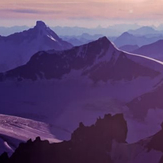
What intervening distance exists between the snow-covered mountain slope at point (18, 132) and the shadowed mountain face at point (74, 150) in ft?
117

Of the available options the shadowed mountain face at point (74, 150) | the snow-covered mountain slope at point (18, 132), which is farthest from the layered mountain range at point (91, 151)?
the snow-covered mountain slope at point (18, 132)

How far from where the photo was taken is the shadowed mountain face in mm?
82562

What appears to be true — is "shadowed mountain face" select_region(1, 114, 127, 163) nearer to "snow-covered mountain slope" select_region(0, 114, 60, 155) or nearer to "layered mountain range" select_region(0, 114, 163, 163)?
"layered mountain range" select_region(0, 114, 163, 163)

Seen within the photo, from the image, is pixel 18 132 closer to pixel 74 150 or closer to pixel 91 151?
pixel 74 150

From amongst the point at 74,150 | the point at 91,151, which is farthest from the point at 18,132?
the point at 91,151

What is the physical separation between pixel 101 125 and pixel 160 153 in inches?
667

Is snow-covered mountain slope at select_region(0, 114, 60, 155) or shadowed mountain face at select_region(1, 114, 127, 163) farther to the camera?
snow-covered mountain slope at select_region(0, 114, 60, 155)

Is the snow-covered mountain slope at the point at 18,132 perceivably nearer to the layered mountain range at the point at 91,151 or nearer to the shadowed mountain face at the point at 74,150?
the shadowed mountain face at the point at 74,150

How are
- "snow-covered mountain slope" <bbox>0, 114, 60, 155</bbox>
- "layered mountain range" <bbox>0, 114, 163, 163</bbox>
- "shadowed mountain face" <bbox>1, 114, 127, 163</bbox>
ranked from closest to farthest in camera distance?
"layered mountain range" <bbox>0, 114, 163, 163</bbox> < "shadowed mountain face" <bbox>1, 114, 127, 163</bbox> < "snow-covered mountain slope" <bbox>0, 114, 60, 155</bbox>

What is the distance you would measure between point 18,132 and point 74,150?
208 ft

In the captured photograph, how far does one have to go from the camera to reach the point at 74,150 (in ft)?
276

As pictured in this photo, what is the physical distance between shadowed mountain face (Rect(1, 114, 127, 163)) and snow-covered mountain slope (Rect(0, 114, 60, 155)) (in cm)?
3553

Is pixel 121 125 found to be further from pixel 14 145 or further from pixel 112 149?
pixel 14 145

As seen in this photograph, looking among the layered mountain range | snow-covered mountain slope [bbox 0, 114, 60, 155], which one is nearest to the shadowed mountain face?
the layered mountain range
